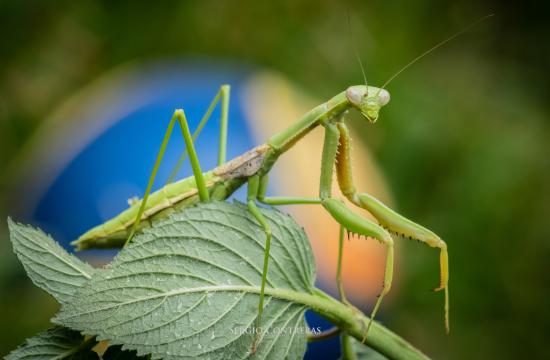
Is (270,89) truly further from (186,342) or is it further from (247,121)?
(186,342)

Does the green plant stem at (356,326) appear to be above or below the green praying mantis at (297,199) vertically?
below

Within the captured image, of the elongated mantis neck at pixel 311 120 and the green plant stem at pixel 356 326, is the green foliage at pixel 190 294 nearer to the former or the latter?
the green plant stem at pixel 356 326

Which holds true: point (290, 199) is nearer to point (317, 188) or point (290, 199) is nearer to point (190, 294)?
point (190, 294)

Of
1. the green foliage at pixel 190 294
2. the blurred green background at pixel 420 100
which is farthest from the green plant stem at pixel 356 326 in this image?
the blurred green background at pixel 420 100

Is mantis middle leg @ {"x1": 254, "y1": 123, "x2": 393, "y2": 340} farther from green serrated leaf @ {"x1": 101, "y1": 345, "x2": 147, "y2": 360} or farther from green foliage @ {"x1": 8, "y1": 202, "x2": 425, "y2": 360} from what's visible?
green serrated leaf @ {"x1": 101, "y1": 345, "x2": 147, "y2": 360}

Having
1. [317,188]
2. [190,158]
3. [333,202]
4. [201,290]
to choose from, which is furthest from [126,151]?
[201,290]

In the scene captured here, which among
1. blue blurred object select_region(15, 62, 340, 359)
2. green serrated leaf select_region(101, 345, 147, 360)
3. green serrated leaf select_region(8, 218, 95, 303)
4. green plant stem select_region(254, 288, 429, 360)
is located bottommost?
green plant stem select_region(254, 288, 429, 360)

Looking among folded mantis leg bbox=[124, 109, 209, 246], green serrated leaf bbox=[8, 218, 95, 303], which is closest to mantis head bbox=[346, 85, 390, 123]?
folded mantis leg bbox=[124, 109, 209, 246]
